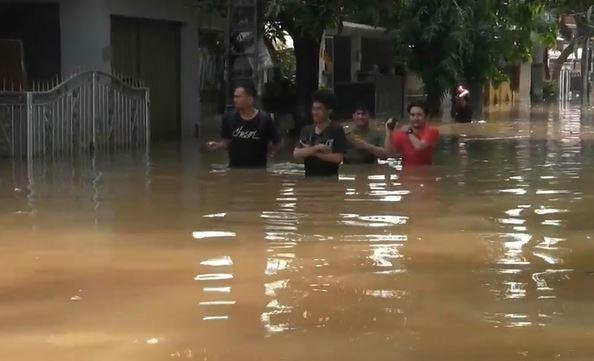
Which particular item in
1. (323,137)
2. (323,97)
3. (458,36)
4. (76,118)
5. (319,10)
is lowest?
(323,137)

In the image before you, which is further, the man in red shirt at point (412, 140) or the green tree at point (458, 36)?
the green tree at point (458, 36)

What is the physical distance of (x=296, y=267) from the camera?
270 inches

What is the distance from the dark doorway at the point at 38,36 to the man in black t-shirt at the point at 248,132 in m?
7.49

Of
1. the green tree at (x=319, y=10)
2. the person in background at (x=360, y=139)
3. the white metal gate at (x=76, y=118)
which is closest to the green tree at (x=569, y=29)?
the green tree at (x=319, y=10)

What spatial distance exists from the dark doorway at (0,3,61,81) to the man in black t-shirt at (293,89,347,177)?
8670 millimetres

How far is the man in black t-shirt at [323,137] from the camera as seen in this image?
34.5 feet

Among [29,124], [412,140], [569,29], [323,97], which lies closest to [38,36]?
[29,124]

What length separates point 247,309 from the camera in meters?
5.74

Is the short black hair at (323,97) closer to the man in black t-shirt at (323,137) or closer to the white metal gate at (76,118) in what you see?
the man in black t-shirt at (323,137)

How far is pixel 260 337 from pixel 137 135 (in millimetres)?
13166

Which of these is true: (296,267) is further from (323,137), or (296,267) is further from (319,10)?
(319,10)

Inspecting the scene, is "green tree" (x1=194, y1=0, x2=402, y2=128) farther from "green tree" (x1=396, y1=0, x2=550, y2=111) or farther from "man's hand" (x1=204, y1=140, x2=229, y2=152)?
A: "man's hand" (x1=204, y1=140, x2=229, y2=152)

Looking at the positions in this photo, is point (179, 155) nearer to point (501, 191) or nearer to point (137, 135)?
point (137, 135)

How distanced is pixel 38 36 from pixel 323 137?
9.28 m
